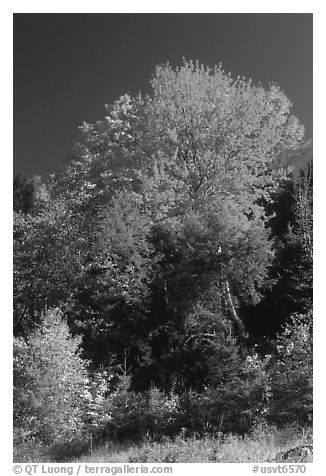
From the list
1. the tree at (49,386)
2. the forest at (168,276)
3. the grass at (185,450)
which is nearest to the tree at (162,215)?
the forest at (168,276)

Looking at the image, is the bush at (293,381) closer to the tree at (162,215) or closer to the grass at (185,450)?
the grass at (185,450)

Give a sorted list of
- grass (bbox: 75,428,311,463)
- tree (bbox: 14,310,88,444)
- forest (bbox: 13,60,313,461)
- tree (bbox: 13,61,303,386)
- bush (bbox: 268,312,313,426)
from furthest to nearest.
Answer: tree (bbox: 13,61,303,386) < tree (bbox: 14,310,88,444) < forest (bbox: 13,60,313,461) < bush (bbox: 268,312,313,426) < grass (bbox: 75,428,311,463)

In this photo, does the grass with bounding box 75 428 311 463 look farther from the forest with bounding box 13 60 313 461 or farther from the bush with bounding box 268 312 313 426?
the bush with bounding box 268 312 313 426

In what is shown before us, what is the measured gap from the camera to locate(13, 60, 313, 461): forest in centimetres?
1362

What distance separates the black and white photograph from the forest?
0.06m

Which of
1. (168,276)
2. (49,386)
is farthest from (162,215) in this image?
(49,386)

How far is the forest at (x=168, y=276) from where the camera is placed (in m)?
13.6

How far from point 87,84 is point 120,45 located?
1488 millimetres

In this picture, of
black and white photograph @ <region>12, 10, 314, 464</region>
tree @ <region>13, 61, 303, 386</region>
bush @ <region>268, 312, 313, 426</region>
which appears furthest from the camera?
Answer: tree @ <region>13, 61, 303, 386</region>

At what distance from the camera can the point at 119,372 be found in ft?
53.4

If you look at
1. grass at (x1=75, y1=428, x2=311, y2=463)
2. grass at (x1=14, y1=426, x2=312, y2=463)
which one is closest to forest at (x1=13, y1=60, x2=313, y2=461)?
grass at (x1=14, y1=426, x2=312, y2=463)

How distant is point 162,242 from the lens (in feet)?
56.7
